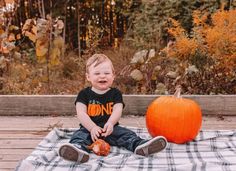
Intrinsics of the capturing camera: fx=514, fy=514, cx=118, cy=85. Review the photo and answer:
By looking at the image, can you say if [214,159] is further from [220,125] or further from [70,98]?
[70,98]

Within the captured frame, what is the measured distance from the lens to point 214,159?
2887mm

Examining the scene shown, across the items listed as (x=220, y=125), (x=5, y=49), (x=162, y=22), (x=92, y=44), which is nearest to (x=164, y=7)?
(x=162, y=22)

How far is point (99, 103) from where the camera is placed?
10.7 ft

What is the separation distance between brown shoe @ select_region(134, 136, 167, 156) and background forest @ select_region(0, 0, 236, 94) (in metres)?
1.60

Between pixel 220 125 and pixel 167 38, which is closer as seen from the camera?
pixel 220 125

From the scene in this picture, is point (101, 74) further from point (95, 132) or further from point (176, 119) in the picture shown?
point (176, 119)

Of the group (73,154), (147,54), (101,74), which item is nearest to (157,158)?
(73,154)

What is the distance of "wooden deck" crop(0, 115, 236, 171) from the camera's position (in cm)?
321

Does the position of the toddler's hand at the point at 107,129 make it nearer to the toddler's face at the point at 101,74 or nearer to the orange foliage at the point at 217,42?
the toddler's face at the point at 101,74

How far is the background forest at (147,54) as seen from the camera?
14.9 ft

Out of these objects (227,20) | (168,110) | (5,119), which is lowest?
(5,119)

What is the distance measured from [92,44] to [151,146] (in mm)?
2198

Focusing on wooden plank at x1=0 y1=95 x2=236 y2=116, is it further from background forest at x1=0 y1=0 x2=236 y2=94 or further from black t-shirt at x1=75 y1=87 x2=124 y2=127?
black t-shirt at x1=75 y1=87 x2=124 y2=127

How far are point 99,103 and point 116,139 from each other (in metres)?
0.25
